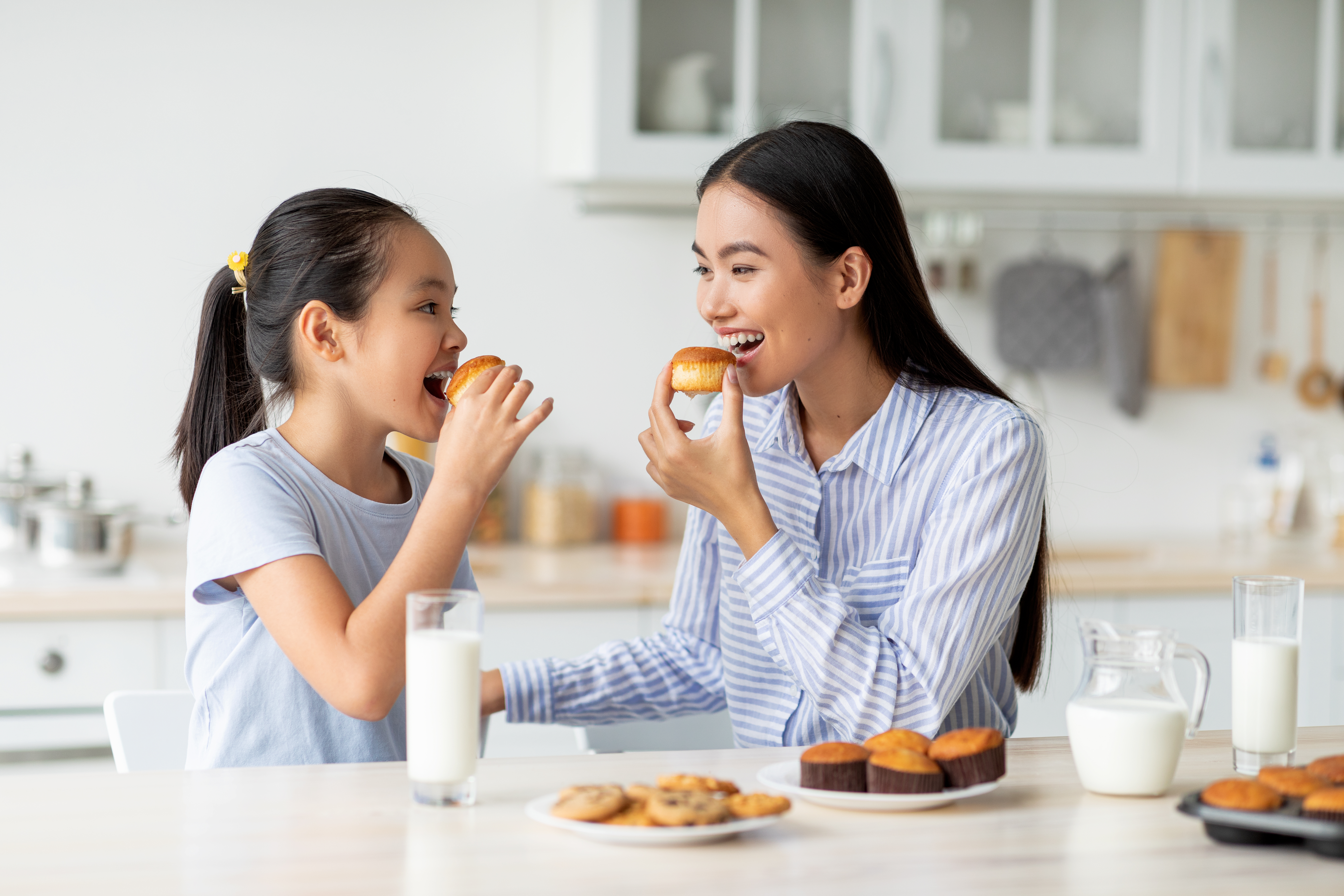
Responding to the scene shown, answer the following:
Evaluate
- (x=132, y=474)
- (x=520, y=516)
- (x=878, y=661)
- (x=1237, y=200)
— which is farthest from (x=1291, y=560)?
(x=132, y=474)

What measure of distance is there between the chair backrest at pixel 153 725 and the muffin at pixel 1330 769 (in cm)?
103

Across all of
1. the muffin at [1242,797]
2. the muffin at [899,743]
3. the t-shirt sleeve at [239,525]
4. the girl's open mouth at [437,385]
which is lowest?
the muffin at [1242,797]

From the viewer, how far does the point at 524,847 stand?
0.83m

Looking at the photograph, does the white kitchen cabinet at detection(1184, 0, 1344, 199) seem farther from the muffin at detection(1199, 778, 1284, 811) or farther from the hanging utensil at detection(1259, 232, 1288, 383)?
the muffin at detection(1199, 778, 1284, 811)

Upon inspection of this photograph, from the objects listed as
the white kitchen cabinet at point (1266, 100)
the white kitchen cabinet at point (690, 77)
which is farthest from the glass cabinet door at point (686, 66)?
the white kitchen cabinet at point (1266, 100)

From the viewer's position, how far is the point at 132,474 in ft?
8.81

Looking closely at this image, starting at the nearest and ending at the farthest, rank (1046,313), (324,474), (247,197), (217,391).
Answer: (324,474)
(217,391)
(247,197)
(1046,313)

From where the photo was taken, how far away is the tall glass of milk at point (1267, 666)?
1006 mm

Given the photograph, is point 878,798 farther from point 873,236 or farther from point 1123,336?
point 1123,336

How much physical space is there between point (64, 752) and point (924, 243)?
→ 6.74 ft

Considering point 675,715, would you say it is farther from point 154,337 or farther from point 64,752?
point 154,337

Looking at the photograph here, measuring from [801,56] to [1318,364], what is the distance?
1.56 meters

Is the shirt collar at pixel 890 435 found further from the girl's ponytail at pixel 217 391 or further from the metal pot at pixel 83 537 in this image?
the metal pot at pixel 83 537

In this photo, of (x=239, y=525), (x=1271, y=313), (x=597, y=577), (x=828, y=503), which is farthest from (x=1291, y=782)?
(x=1271, y=313)
